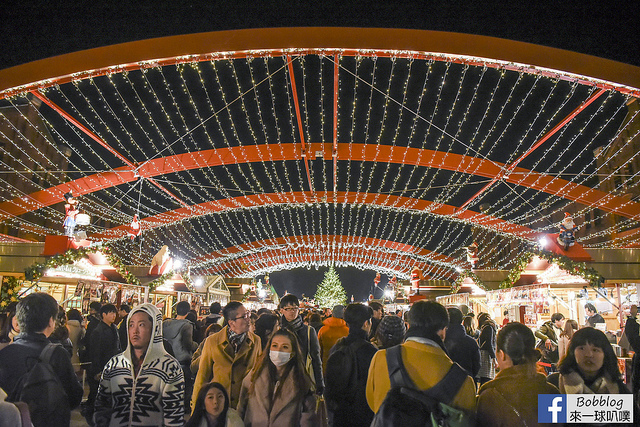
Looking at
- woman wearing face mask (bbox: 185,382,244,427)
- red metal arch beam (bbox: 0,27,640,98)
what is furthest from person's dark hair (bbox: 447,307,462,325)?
woman wearing face mask (bbox: 185,382,244,427)

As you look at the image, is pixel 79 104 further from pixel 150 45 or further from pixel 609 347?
pixel 609 347

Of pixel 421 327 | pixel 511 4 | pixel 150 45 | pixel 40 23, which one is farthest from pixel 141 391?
A: pixel 511 4

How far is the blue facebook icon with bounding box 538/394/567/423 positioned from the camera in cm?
234

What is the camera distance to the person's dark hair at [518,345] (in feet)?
8.12

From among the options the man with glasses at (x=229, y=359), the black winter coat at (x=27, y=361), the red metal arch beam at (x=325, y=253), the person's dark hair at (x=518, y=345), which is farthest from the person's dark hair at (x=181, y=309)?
the red metal arch beam at (x=325, y=253)

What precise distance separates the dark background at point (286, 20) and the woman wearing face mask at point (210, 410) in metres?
3.68

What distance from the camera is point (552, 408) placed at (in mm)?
2447

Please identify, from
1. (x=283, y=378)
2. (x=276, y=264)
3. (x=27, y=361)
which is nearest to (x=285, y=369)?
(x=283, y=378)

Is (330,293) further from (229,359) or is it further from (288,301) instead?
(229,359)

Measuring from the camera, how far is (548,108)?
33.0ft

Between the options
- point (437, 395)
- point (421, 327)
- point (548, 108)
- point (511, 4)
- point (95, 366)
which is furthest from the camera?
point (548, 108)

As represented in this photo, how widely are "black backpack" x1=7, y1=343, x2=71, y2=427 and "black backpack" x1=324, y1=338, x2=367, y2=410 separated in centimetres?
206

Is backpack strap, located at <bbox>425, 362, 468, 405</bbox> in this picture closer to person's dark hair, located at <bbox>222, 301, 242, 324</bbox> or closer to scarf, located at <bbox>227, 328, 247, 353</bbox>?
scarf, located at <bbox>227, 328, 247, 353</bbox>

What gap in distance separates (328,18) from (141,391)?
3.95m
